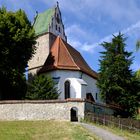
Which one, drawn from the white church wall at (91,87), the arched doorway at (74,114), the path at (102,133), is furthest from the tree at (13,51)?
the path at (102,133)

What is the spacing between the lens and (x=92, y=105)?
110 ft

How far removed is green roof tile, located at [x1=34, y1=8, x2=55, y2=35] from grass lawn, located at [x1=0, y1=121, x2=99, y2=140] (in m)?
26.9

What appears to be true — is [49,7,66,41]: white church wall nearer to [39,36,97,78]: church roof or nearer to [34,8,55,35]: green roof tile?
[34,8,55,35]: green roof tile

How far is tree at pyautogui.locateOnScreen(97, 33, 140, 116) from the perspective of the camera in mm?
39562

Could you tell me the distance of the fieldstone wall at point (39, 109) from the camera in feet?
104

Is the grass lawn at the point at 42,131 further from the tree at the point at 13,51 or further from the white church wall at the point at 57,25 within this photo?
the white church wall at the point at 57,25

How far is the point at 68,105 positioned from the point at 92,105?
8.50ft

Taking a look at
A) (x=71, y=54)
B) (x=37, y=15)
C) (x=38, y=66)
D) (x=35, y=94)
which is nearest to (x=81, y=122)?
(x=35, y=94)

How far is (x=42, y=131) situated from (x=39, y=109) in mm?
5747

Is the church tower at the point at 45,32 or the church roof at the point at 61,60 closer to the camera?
the church roof at the point at 61,60

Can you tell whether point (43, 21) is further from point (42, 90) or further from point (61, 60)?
point (42, 90)

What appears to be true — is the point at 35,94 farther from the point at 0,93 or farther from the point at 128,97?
the point at 128,97

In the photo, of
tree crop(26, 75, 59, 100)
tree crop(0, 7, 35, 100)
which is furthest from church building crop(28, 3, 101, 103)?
tree crop(0, 7, 35, 100)

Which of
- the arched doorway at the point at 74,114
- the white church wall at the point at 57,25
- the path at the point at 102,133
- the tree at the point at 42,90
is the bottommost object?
the path at the point at 102,133
